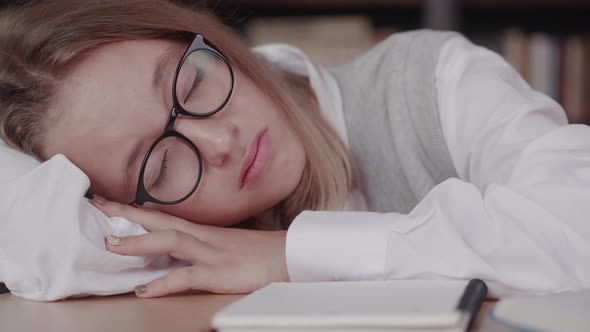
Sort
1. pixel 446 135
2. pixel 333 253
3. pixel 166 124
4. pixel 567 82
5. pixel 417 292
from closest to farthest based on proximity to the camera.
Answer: pixel 417 292 → pixel 333 253 → pixel 166 124 → pixel 446 135 → pixel 567 82

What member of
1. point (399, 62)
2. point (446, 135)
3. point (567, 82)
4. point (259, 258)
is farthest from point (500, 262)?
point (567, 82)

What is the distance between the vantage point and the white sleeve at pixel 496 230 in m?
0.67

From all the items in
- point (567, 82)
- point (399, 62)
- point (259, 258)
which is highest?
point (399, 62)

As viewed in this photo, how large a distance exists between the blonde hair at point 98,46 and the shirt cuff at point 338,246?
270 mm

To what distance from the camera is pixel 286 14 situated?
2498 millimetres

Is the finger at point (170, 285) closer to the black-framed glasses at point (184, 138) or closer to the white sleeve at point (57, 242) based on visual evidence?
the white sleeve at point (57, 242)

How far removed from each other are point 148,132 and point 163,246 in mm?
159

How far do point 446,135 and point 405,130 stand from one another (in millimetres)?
75

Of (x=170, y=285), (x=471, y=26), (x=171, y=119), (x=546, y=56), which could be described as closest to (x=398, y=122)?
(x=171, y=119)

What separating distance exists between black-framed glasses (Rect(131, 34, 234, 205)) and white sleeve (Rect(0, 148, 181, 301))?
0.30 feet

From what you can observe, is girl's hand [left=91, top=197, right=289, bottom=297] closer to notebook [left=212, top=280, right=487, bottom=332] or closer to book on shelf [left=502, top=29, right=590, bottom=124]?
notebook [left=212, top=280, right=487, bottom=332]

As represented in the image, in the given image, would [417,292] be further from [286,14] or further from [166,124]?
[286,14]

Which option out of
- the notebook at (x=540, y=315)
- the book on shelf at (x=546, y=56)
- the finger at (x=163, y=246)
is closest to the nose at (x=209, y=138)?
the finger at (x=163, y=246)

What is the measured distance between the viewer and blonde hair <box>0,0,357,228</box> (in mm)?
905
